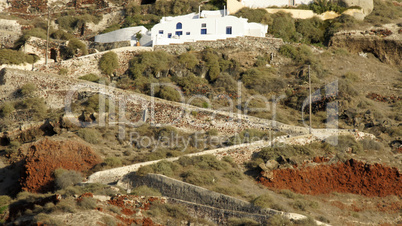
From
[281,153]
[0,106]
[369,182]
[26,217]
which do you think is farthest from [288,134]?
[0,106]

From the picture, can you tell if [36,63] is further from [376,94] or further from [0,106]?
[376,94]

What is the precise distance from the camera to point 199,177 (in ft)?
102

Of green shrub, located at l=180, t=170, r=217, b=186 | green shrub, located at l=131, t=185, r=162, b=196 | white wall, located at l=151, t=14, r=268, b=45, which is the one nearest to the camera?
green shrub, located at l=131, t=185, r=162, b=196

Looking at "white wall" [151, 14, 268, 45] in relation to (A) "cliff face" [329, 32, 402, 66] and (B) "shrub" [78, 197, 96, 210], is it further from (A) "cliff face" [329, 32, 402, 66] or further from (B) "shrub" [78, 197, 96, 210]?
(B) "shrub" [78, 197, 96, 210]

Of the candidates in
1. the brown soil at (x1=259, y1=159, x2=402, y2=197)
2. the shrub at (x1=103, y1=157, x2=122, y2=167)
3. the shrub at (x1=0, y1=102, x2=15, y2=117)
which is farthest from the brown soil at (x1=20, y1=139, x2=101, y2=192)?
the brown soil at (x1=259, y1=159, x2=402, y2=197)

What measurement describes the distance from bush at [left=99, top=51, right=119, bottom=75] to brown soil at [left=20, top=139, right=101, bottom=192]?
14.2 meters

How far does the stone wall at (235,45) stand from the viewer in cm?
5084

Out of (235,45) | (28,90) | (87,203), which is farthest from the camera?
(235,45)

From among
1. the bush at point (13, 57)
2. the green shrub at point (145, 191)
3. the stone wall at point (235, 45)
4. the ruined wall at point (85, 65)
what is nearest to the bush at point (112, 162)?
the green shrub at point (145, 191)

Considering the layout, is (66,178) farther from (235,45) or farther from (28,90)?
(235,45)

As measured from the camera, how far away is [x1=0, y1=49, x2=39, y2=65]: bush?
4675cm

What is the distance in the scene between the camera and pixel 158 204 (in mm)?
29219

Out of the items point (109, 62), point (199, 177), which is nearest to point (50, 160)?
point (199, 177)

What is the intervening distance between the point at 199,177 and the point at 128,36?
2525cm
